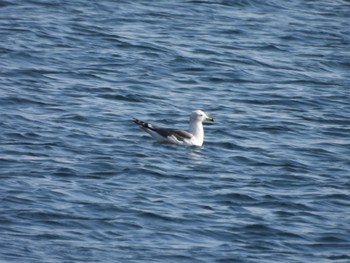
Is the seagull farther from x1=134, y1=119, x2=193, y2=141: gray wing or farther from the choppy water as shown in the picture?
the choppy water

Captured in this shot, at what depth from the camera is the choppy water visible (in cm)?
1305

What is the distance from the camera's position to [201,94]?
22469mm

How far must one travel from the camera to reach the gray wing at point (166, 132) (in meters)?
18.2

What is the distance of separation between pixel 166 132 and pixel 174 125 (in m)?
1.84

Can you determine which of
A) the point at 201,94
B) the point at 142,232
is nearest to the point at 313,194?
the point at 142,232

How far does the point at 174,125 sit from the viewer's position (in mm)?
20047

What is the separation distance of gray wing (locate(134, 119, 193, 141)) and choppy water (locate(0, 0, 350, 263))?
21 cm

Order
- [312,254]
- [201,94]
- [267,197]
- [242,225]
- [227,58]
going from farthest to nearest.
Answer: [227,58] → [201,94] → [267,197] → [242,225] → [312,254]

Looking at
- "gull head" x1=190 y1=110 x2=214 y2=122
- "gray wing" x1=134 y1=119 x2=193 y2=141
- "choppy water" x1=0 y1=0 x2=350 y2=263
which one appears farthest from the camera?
"gull head" x1=190 y1=110 x2=214 y2=122

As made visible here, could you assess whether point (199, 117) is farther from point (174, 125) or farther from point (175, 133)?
point (174, 125)

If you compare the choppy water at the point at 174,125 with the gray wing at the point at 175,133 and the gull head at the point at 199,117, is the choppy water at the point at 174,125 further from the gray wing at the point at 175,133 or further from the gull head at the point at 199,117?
the gull head at the point at 199,117

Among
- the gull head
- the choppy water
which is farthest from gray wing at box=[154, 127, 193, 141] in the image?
the gull head

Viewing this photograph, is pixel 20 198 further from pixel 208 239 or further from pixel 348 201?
pixel 348 201

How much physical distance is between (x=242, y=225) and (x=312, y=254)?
1.22 metres
